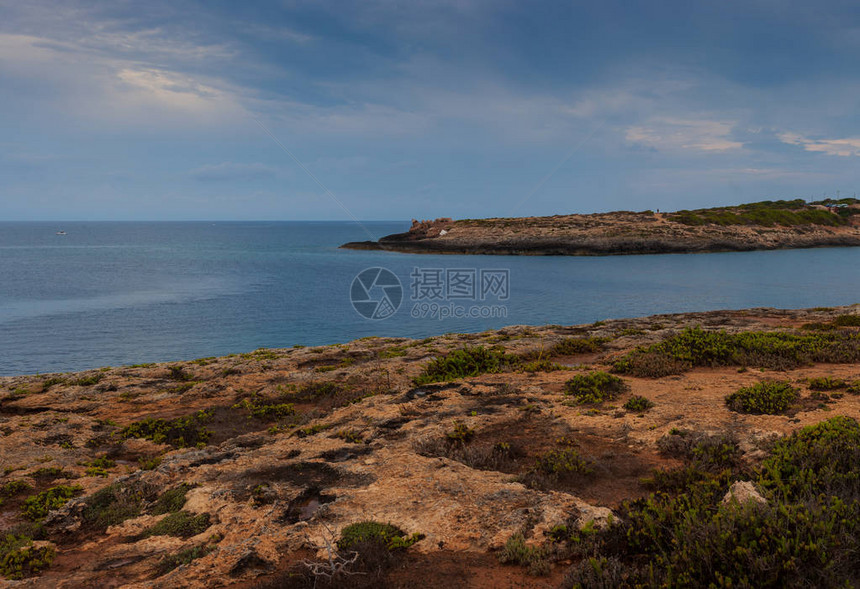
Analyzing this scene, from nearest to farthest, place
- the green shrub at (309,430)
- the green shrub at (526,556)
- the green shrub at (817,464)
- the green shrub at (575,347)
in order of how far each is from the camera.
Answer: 1. the green shrub at (526,556)
2. the green shrub at (817,464)
3. the green shrub at (309,430)
4. the green shrub at (575,347)

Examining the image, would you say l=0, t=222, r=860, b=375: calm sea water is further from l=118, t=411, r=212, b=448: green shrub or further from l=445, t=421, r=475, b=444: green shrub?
l=445, t=421, r=475, b=444: green shrub

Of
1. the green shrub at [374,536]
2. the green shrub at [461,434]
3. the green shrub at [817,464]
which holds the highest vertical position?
the green shrub at [817,464]

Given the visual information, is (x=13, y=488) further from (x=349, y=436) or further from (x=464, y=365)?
(x=464, y=365)

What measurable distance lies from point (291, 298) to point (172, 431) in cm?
4706

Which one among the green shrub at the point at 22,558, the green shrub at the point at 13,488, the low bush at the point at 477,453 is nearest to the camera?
the green shrub at the point at 22,558

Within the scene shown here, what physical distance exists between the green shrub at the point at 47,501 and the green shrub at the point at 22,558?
1.07m

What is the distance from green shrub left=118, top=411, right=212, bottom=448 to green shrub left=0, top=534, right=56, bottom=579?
4.75 metres

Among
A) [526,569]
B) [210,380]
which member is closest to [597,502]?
[526,569]

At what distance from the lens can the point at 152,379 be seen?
18953mm

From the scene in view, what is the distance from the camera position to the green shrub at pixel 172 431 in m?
12.6

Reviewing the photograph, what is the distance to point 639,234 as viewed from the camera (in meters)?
114

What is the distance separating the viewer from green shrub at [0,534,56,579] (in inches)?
266

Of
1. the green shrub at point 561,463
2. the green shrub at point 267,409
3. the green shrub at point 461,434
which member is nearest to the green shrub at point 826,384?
the green shrub at point 561,463

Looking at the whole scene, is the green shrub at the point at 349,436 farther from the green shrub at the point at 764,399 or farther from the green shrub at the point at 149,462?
the green shrub at the point at 764,399
